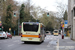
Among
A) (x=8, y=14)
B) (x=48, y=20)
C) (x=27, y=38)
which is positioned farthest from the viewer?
(x=48, y=20)

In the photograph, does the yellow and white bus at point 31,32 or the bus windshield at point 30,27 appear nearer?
the yellow and white bus at point 31,32

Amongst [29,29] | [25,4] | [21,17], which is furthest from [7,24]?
[29,29]

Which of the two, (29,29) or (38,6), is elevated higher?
(38,6)

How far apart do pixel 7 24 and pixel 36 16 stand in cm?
2169

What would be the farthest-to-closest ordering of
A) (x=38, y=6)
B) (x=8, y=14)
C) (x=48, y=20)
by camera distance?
Answer: (x=48, y=20) → (x=38, y=6) → (x=8, y=14)

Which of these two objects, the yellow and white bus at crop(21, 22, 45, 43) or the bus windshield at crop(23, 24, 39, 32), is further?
the bus windshield at crop(23, 24, 39, 32)

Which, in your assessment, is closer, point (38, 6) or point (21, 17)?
point (21, 17)

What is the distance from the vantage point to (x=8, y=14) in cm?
5888

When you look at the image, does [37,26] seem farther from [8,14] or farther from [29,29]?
[8,14]

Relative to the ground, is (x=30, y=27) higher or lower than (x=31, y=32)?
higher

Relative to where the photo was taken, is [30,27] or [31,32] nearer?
[31,32]

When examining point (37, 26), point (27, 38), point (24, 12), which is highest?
point (24, 12)

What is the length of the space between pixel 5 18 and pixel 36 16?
2126 cm

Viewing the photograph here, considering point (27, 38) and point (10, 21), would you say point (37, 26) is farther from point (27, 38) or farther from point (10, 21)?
point (10, 21)
